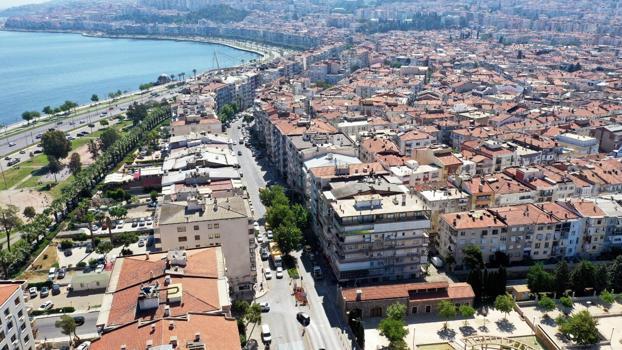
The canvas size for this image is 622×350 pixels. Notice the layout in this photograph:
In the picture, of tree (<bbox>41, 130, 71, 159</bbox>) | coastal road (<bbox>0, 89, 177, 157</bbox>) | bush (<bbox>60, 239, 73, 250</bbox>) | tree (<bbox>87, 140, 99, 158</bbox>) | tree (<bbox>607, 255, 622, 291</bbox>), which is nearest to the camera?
tree (<bbox>607, 255, 622, 291</bbox>)

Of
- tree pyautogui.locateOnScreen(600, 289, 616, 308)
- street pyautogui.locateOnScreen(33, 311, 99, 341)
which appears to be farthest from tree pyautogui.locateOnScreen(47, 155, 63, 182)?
tree pyautogui.locateOnScreen(600, 289, 616, 308)

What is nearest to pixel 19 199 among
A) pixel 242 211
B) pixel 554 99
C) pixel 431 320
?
pixel 242 211

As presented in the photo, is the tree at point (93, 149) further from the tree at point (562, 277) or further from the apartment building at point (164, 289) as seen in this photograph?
the tree at point (562, 277)

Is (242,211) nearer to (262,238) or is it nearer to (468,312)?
(262,238)

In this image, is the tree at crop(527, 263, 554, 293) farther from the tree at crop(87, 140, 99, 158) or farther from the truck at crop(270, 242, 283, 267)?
the tree at crop(87, 140, 99, 158)

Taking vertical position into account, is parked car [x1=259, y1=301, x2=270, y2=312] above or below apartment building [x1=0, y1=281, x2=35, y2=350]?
below

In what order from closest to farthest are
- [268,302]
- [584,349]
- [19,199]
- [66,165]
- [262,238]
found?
[584,349]
[268,302]
[262,238]
[19,199]
[66,165]
